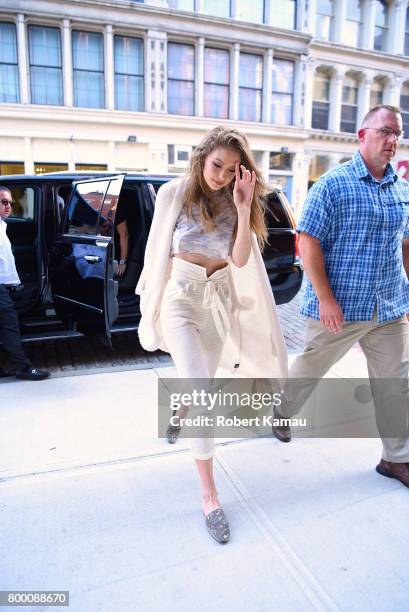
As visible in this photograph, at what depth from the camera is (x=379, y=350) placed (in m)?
2.60

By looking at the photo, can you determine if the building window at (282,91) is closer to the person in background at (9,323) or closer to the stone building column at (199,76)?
the stone building column at (199,76)

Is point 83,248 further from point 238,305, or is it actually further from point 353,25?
point 353,25

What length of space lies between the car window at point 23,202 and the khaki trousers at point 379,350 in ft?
11.4

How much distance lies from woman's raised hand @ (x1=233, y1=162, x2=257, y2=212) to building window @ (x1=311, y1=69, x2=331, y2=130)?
69.8ft

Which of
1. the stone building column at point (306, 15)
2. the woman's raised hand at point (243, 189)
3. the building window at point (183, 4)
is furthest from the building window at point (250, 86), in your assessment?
the woman's raised hand at point (243, 189)

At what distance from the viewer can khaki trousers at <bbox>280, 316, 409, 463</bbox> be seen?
2.57 metres

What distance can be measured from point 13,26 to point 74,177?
15273mm

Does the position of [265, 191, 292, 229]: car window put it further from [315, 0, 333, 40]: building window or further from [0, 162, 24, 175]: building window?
[315, 0, 333, 40]: building window

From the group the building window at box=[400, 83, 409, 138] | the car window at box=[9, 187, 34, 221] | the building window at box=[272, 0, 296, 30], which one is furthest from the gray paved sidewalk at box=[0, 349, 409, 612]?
the building window at box=[400, 83, 409, 138]

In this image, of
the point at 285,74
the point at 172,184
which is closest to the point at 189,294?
the point at 172,184

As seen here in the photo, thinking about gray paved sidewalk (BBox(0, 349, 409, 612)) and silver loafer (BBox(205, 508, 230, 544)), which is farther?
silver loafer (BBox(205, 508, 230, 544))

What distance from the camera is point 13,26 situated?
16406mm

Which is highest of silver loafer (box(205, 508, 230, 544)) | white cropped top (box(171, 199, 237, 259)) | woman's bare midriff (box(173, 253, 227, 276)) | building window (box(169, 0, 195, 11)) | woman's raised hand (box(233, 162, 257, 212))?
building window (box(169, 0, 195, 11))

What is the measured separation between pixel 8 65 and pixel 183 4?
714 centimetres
